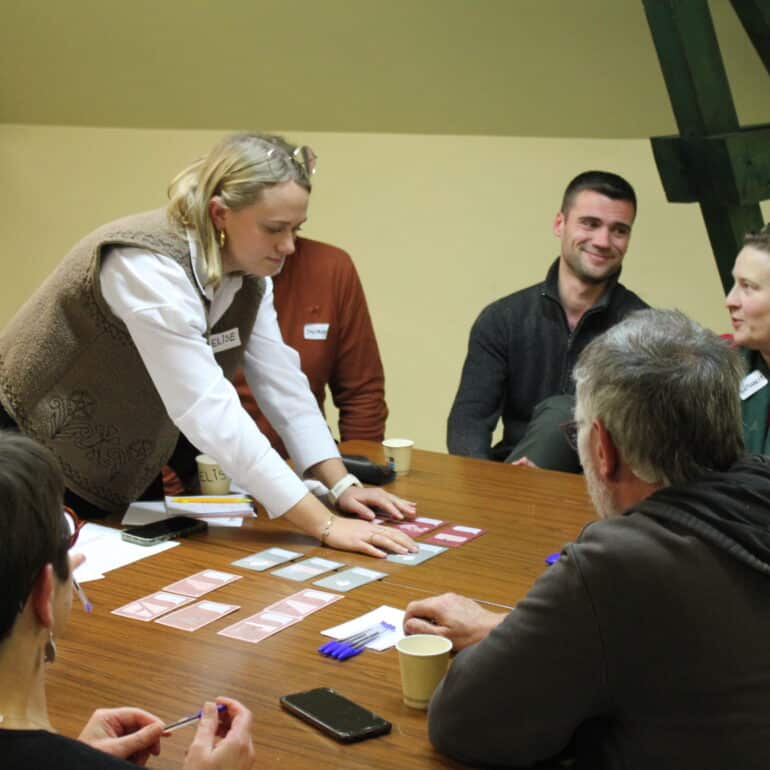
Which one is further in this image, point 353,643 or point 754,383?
point 754,383

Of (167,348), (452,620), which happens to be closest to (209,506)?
(167,348)

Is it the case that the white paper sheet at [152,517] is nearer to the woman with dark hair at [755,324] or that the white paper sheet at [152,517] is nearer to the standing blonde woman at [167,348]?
the standing blonde woman at [167,348]

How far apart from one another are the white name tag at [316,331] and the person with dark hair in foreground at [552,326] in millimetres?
512

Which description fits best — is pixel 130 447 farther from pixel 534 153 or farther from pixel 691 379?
pixel 534 153

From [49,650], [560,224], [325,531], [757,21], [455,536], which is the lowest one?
[455,536]

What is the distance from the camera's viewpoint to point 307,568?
212 cm

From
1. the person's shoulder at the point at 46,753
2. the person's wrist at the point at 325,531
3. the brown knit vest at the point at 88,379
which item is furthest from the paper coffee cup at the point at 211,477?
the person's shoulder at the point at 46,753

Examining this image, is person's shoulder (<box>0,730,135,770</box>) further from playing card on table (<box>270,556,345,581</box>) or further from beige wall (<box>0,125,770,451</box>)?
beige wall (<box>0,125,770,451</box>)

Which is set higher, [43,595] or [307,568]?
[43,595]

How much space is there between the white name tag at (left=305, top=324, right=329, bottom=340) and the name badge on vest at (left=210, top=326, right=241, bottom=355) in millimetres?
1117

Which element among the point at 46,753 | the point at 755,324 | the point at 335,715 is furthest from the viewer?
the point at 755,324

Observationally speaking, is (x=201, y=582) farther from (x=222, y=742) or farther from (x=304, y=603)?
(x=222, y=742)

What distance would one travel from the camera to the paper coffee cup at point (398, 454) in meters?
2.83

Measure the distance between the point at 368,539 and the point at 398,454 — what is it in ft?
2.01
